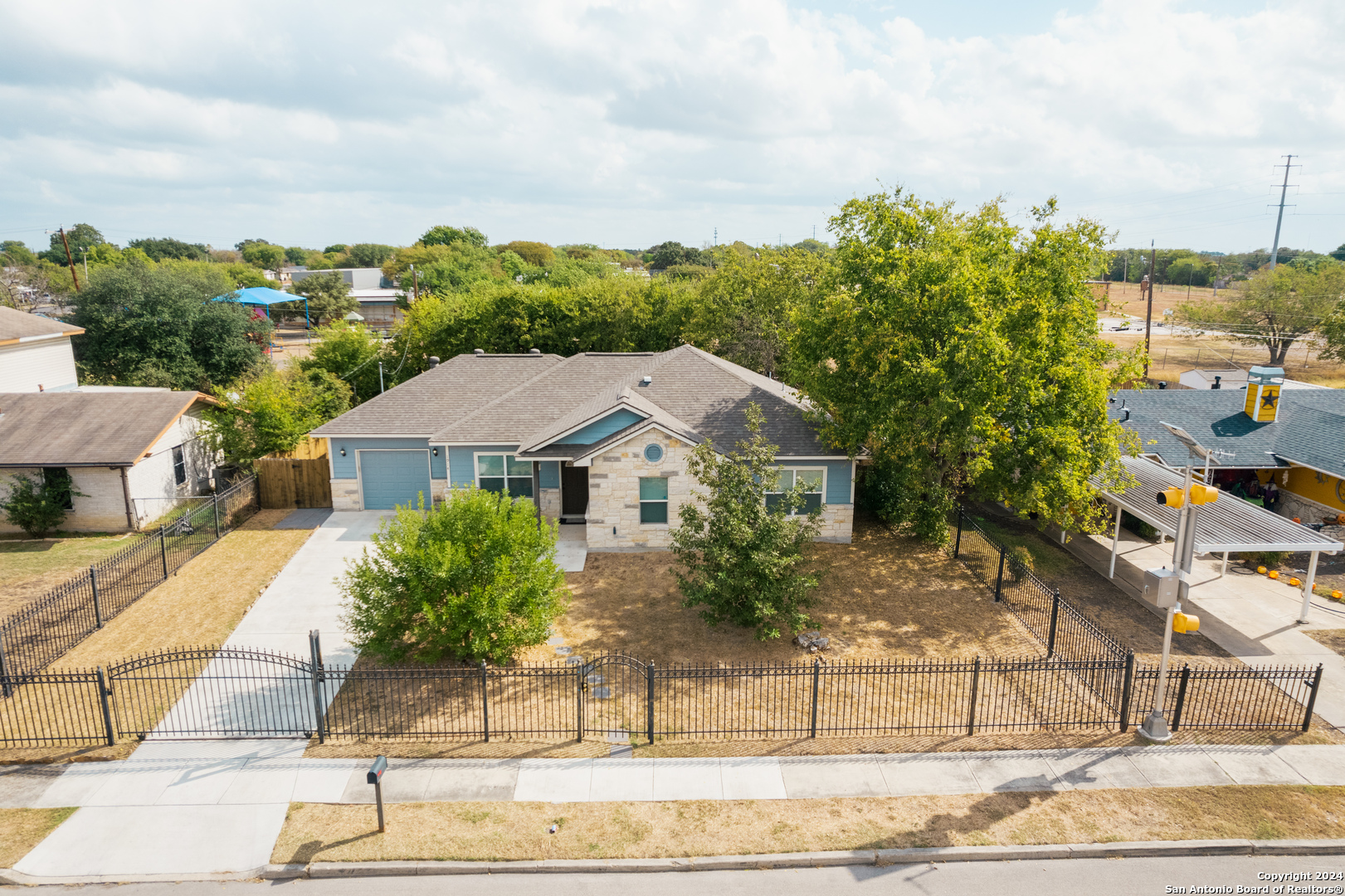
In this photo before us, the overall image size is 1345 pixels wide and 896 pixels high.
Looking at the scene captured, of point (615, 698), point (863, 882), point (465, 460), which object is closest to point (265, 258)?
point (465, 460)

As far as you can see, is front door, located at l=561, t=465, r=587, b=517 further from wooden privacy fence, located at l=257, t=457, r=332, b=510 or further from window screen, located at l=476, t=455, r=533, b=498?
wooden privacy fence, located at l=257, t=457, r=332, b=510

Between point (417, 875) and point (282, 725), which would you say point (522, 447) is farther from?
point (417, 875)

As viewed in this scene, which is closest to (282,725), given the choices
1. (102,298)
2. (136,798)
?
(136,798)

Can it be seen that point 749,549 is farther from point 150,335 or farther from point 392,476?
point 150,335

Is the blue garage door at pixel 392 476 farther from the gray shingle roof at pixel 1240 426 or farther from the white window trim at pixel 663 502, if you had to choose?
the gray shingle roof at pixel 1240 426

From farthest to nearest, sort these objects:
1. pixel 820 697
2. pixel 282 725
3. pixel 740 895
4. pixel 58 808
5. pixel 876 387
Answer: pixel 876 387 → pixel 820 697 → pixel 282 725 → pixel 58 808 → pixel 740 895

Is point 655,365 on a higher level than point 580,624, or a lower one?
higher
